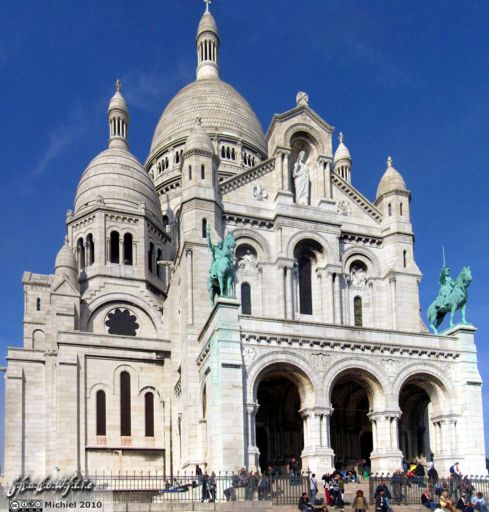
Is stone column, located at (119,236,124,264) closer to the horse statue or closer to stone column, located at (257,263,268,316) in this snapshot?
stone column, located at (257,263,268,316)

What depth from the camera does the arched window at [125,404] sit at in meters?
47.2

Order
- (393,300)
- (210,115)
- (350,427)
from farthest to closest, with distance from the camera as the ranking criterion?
(210,115) → (393,300) → (350,427)

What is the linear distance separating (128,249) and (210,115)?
20.8 meters

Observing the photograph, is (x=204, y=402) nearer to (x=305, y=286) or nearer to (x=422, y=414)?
(x=305, y=286)

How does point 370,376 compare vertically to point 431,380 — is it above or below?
above

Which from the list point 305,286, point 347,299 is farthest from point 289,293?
point 347,299

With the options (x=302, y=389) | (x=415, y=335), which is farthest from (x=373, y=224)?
(x=302, y=389)

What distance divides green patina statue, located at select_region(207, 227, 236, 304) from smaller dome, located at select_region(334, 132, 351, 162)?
36.4m

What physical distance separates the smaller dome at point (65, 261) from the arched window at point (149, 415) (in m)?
9.99

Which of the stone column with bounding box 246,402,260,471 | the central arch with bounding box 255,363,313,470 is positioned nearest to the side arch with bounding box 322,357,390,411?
the central arch with bounding box 255,363,313,470

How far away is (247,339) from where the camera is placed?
38.1 m

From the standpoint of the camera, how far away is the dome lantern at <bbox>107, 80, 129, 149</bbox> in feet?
213

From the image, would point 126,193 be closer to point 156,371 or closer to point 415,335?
point 156,371

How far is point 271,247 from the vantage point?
4775cm
